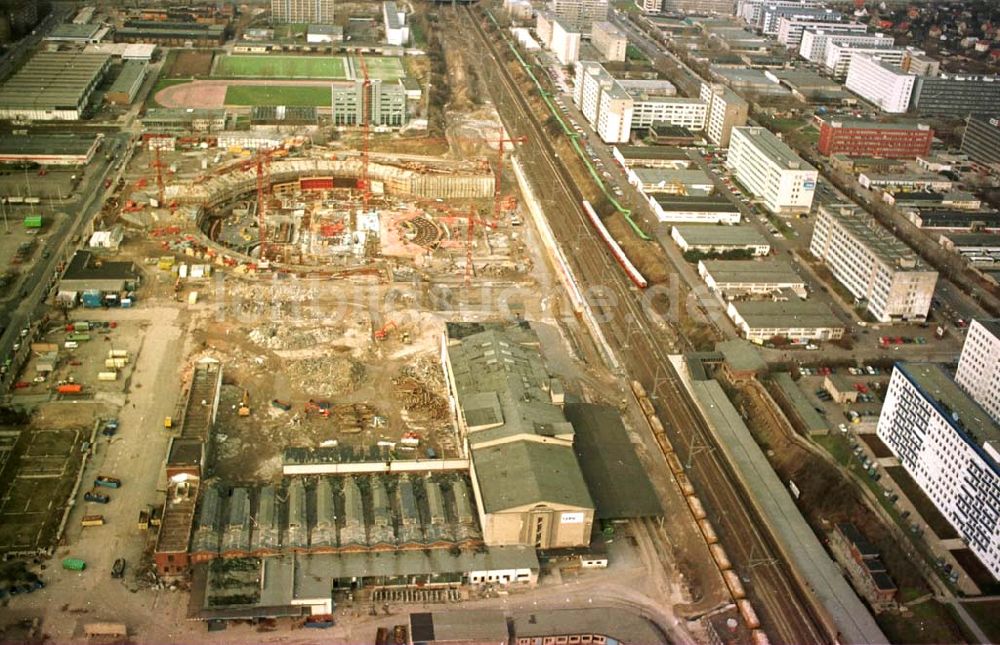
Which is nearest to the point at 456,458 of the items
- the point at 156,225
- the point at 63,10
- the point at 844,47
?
the point at 156,225

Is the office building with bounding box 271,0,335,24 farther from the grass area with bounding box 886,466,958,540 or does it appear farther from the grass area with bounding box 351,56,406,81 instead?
the grass area with bounding box 886,466,958,540

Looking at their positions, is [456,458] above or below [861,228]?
below

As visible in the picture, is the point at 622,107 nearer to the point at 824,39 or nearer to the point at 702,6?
the point at 824,39

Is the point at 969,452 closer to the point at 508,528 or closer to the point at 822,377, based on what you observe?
the point at 822,377

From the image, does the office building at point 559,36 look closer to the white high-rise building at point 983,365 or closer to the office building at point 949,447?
the white high-rise building at point 983,365

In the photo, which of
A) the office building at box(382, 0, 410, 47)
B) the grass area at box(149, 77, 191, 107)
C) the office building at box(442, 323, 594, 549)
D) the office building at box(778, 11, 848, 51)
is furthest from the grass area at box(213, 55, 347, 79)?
the office building at box(442, 323, 594, 549)


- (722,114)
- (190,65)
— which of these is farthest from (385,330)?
(190,65)

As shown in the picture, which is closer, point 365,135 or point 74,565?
point 74,565
